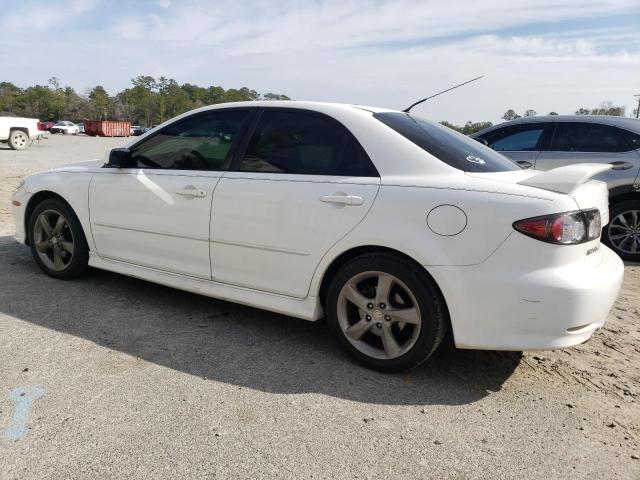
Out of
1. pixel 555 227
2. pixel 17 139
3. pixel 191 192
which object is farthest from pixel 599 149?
pixel 17 139

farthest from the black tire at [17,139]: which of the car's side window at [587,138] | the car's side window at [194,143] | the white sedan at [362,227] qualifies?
the car's side window at [587,138]

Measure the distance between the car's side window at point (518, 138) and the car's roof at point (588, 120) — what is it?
→ 0.23ft

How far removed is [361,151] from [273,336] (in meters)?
1.43

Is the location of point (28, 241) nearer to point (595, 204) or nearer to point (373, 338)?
point (373, 338)

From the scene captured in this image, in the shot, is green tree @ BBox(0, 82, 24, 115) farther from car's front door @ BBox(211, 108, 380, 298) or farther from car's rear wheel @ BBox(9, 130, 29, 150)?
car's front door @ BBox(211, 108, 380, 298)

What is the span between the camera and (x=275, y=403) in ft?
9.29

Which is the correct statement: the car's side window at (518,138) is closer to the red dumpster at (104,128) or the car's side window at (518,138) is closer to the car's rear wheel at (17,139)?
the car's rear wheel at (17,139)

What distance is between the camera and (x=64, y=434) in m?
2.49

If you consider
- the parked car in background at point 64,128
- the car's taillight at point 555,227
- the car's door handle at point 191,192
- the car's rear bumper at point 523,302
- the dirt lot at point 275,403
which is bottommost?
the parked car in background at point 64,128

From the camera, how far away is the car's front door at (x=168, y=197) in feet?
12.3

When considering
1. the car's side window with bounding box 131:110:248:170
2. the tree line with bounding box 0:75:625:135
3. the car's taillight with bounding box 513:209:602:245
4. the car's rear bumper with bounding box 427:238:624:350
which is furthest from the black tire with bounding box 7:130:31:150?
the tree line with bounding box 0:75:625:135

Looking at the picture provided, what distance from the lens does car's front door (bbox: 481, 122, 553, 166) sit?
6844 millimetres

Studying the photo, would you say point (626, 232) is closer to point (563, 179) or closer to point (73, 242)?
point (563, 179)

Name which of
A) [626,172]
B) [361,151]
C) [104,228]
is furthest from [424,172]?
[626,172]
